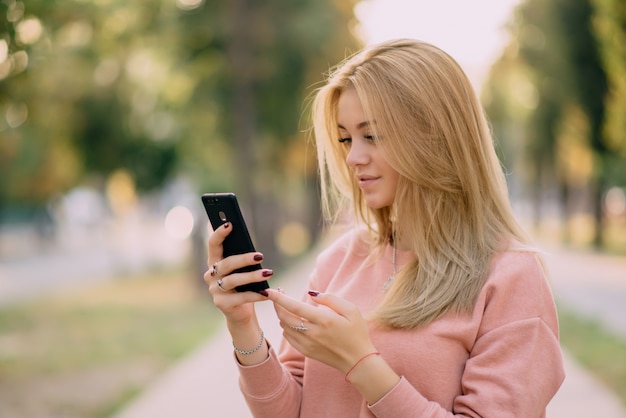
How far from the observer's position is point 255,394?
2.60 m

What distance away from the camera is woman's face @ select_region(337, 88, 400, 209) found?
2.52 meters

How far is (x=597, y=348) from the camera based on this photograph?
9.30 meters

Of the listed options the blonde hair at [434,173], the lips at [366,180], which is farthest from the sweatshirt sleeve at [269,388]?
the lips at [366,180]

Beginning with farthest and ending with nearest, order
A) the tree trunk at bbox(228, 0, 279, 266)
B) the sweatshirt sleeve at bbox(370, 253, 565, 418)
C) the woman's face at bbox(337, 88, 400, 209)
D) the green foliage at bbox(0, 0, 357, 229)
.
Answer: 1. the tree trunk at bbox(228, 0, 279, 266)
2. the green foliage at bbox(0, 0, 357, 229)
3. the woman's face at bbox(337, 88, 400, 209)
4. the sweatshirt sleeve at bbox(370, 253, 565, 418)

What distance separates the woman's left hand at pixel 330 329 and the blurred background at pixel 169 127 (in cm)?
439

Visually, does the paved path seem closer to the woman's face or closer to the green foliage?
the woman's face

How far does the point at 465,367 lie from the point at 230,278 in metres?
0.73

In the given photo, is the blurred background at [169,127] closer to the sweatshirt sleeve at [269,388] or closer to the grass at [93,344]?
the grass at [93,344]

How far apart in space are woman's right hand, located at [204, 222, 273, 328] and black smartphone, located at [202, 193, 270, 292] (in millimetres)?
18

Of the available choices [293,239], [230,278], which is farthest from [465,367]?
[293,239]

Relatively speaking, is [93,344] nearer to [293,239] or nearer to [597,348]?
[597,348]

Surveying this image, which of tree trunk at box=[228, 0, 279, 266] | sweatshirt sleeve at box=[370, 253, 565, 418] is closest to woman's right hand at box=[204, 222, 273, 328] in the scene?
sweatshirt sleeve at box=[370, 253, 565, 418]

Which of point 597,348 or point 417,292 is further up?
point 417,292

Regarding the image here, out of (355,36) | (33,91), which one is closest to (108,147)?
(355,36)
